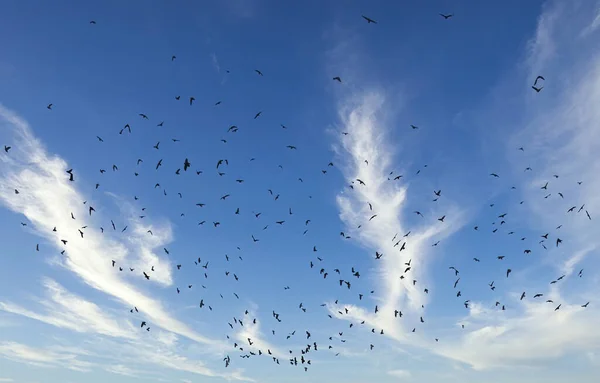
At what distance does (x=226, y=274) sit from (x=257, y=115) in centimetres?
2612

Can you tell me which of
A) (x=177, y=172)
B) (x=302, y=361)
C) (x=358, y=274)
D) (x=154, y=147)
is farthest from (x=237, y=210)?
(x=302, y=361)

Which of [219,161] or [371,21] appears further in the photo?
[219,161]

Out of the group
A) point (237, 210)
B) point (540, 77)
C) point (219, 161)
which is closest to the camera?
point (540, 77)

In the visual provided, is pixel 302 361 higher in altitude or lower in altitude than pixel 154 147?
lower

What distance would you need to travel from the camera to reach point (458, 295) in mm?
63969

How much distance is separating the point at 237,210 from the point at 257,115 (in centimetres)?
1484

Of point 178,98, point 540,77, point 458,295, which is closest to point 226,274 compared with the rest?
point 178,98

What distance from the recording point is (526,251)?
63375 millimetres

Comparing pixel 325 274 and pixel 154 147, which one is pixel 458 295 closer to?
pixel 325 274

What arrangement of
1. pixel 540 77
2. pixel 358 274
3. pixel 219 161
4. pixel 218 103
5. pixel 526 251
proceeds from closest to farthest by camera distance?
1. pixel 540 77
2. pixel 218 103
3. pixel 219 161
4. pixel 526 251
5. pixel 358 274

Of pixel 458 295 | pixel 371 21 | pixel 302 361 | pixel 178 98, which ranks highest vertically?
pixel 178 98

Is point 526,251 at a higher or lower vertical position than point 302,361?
higher

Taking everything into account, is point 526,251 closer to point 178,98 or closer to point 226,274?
point 226,274

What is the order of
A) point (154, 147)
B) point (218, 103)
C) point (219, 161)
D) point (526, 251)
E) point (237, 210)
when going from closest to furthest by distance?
point (218, 103), point (219, 161), point (154, 147), point (237, 210), point (526, 251)
